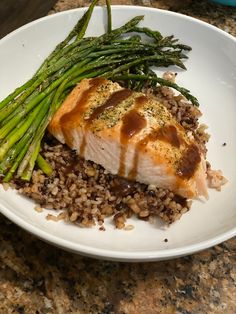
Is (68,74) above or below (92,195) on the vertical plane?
above

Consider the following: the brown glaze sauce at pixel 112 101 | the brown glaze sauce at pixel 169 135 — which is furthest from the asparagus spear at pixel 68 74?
the brown glaze sauce at pixel 169 135

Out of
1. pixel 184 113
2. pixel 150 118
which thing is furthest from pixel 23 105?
pixel 184 113

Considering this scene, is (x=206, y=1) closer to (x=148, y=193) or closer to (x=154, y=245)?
(x=148, y=193)

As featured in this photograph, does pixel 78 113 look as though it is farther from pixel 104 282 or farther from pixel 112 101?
pixel 104 282

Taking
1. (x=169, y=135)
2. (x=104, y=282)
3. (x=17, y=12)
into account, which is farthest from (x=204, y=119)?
(x=17, y=12)

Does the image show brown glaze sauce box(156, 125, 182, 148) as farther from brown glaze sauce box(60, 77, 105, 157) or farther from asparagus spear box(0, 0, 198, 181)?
asparagus spear box(0, 0, 198, 181)

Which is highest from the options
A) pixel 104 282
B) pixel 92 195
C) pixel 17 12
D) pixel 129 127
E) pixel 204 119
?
pixel 17 12
